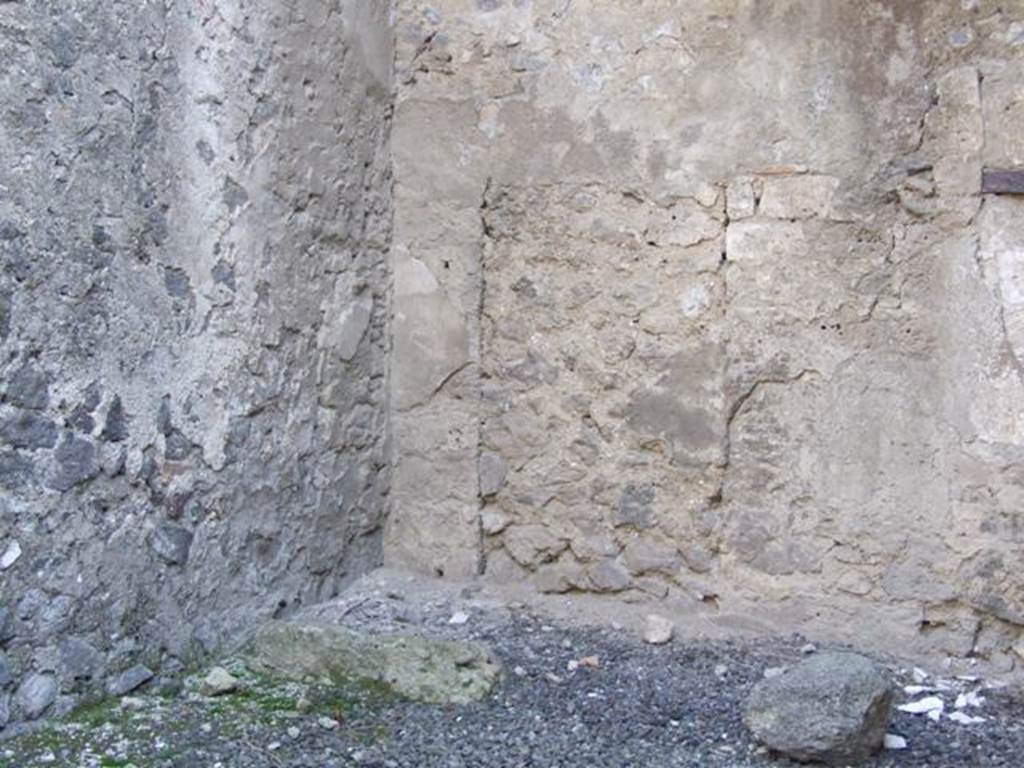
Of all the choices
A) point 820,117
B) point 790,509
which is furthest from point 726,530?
point 820,117

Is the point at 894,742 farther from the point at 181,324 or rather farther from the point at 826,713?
the point at 181,324

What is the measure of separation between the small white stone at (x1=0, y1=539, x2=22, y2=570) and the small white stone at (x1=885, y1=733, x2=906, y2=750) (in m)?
1.88

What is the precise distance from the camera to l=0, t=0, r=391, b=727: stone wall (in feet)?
9.85

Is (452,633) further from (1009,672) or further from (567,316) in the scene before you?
(1009,672)

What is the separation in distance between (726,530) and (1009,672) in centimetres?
77

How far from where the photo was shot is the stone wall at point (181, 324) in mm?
3002

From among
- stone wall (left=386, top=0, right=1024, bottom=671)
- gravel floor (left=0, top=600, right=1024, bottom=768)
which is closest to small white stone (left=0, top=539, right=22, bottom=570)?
gravel floor (left=0, top=600, right=1024, bottom=768)

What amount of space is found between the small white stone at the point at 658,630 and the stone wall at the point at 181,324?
34.1 inches

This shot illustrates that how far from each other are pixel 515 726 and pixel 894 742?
0.81m

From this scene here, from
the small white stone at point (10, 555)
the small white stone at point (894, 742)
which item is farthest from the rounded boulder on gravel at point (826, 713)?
the small white stone at point (10, 555)

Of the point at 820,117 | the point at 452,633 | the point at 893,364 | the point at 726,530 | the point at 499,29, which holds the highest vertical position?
the point at 499,29

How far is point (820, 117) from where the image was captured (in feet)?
11.8

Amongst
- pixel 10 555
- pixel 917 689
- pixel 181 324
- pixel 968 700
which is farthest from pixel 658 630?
pixel 10 555

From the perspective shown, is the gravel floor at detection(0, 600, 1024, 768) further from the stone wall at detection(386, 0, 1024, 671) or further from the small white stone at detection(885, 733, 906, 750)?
the stone wall at detection(386, 0, 1024, 671)
